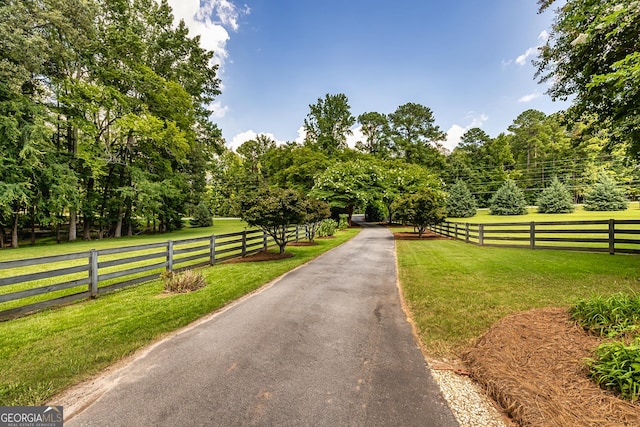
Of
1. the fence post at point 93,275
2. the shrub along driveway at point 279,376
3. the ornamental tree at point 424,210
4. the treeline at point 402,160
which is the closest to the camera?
the shrub along driveway at point 279,376

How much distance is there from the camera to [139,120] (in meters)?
18.8

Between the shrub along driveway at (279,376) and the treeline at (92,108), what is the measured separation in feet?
57.4

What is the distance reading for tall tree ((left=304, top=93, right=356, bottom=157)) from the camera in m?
39.6

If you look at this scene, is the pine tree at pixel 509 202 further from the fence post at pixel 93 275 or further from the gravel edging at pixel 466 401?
the fence post at pixel 93 275

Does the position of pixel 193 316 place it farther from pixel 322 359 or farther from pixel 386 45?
pixel 386 45

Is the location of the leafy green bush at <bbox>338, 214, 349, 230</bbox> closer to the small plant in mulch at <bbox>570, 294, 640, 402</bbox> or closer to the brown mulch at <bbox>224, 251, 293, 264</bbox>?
the brown mulch at <bbox>224, 251, 293, 264</bbox>

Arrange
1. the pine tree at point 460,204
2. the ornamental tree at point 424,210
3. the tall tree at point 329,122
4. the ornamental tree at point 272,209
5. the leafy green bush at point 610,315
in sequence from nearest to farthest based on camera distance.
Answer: the leafy green bush at point 610,315
the ornamental tree at point 272,209
the ornamental tree at point 424,210
the pine tree at point 460,204
the tall tree at point 329,122

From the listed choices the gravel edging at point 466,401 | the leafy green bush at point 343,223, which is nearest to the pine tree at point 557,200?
the leafy green bush at point 343,223

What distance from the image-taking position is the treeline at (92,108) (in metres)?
14.0

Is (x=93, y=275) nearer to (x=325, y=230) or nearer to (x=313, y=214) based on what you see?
(x=313, y=214)

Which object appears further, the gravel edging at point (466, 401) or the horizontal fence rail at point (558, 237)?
the horizontal fence rail at point (558, 237)

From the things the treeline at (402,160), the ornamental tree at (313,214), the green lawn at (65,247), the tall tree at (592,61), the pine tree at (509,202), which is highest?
the treeline at (402,160)

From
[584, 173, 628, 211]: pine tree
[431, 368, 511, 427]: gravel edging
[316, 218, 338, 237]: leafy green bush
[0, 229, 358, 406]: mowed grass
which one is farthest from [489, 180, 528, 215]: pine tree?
[431, 368, 511, 427]: gravel edging

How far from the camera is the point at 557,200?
3412 cm
